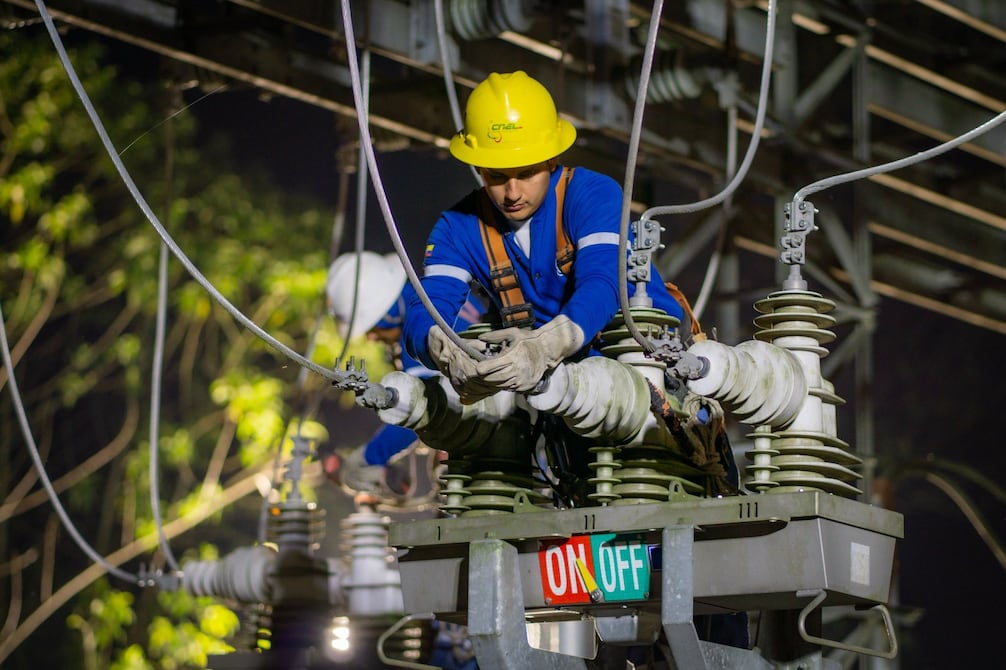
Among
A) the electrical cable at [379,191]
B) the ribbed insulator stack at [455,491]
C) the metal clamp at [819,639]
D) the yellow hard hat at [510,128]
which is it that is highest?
the yellow hard hat at [510,128]

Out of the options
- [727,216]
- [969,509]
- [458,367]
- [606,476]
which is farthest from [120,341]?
[458,367]

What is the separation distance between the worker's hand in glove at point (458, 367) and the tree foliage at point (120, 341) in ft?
24.1

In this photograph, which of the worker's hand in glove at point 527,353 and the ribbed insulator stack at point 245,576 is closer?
the worker's hand in glove at point 527,353

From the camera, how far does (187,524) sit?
10953mm

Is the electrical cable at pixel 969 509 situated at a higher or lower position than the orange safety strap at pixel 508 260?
higher

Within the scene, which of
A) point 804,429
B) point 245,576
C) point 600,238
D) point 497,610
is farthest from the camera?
point 245,576

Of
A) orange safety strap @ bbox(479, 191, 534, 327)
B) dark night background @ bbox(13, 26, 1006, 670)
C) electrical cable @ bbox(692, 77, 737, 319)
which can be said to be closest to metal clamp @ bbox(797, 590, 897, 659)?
orange safety strap @ bbox(479, 191, 534, 327)

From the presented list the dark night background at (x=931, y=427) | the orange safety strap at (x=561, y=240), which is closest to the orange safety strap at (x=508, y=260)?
the orange safety strap at (x=561, y=240)

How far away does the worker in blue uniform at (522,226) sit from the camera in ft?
11.9

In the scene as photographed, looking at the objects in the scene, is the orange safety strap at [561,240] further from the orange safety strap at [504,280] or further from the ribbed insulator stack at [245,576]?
the ribbed insulator stack at [245,576]

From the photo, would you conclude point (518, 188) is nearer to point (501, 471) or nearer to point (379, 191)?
point (501, 471)

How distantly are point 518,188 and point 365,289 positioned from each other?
336 cm

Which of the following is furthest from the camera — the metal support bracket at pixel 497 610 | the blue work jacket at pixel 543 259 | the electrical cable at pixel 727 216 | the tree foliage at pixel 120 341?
the tree foliage at pixel 120 341

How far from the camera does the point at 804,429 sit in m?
3.43
